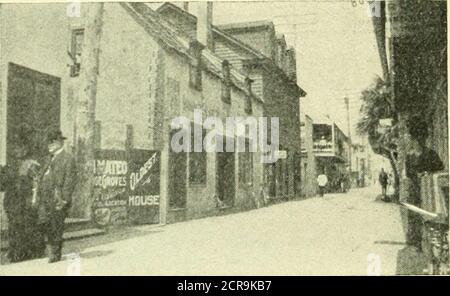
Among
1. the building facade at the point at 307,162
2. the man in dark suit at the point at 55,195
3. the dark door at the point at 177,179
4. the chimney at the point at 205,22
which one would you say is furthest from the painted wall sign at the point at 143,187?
the building facade at the point at 307,162

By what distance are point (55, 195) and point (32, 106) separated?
164 cm

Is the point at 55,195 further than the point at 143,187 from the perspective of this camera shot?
No

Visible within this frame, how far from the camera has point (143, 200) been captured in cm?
761

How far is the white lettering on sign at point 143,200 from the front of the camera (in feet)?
24.5

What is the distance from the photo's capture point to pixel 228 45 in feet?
34.6

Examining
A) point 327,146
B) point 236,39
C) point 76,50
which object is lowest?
point 327,146

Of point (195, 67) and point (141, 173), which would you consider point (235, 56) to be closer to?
point (195, 67)

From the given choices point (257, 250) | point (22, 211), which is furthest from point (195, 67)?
point (22, 211)

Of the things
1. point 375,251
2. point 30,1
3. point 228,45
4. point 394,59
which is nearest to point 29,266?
point 30,1

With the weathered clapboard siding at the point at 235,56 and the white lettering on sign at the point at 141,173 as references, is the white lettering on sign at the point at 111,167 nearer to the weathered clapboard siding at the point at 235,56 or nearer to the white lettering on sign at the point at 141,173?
the white lettering on sign at the point at 141,173

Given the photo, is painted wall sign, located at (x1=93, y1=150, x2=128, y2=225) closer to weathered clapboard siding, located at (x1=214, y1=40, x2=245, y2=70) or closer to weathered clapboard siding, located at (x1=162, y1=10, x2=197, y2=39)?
weathered clapboard siding, located at (x1=162, y1=10, x2=197, y2=39)

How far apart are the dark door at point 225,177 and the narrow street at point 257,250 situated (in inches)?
65.4

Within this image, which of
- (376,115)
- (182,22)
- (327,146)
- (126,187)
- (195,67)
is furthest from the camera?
(327,146)
